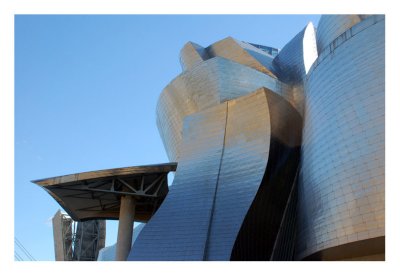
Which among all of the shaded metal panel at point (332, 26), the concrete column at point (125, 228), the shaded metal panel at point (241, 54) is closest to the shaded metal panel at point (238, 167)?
the shaded metal panel at point (241, 54)

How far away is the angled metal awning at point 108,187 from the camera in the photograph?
2034 cm

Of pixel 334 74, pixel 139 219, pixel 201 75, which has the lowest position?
pixel 139 219

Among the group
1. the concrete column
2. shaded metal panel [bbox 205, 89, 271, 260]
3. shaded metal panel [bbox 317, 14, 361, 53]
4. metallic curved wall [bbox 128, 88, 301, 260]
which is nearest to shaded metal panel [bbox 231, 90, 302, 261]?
metallic curved wall [bbox 128, 88, 301, 260]

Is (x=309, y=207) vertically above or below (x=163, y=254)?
above

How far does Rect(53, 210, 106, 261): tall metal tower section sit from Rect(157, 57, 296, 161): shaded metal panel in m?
13.8

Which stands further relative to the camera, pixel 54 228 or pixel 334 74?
pixel 54 228

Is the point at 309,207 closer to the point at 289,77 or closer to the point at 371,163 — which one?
the point at 371,163

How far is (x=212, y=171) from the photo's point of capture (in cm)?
1811

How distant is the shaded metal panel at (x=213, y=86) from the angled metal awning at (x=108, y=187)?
2487 mm

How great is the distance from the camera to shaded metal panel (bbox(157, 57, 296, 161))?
20.6 meters

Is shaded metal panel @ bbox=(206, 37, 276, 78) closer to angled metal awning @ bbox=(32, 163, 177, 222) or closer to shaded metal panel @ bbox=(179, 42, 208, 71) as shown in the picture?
shaded metal panel @ bbox=(179, 42, 208, 71)

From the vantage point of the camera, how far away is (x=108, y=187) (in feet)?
72.4
